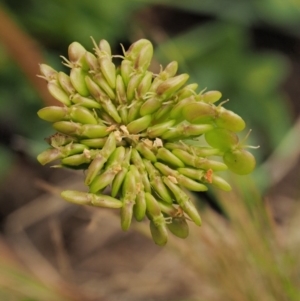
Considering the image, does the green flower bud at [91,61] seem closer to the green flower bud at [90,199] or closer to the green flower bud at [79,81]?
the green flower bud at [79,81]

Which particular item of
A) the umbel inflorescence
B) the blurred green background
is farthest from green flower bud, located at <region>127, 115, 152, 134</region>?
the blurred green background

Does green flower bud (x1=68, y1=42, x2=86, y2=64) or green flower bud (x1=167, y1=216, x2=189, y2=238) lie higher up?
green flower bud (x1=68, y1=42, x2=86, y2=64)

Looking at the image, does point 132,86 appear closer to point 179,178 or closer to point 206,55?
point 179,178

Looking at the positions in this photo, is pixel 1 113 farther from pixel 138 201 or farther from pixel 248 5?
pixel 138 201

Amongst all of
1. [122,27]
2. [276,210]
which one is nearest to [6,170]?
[122,27]

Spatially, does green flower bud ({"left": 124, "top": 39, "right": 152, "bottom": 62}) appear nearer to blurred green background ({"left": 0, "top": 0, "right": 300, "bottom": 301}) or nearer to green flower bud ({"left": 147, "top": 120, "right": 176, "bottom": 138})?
green flower bud ({"left": 147, "top": 120, "right": 176, "bottom": 138})

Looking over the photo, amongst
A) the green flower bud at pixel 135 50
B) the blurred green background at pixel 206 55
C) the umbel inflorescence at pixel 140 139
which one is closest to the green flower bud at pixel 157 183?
the umbel inflorescence at pixel 140 139
